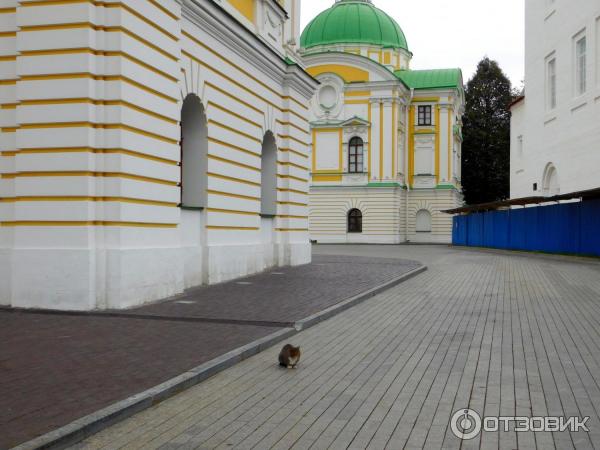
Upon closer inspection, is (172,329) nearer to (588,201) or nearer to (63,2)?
(63,2)

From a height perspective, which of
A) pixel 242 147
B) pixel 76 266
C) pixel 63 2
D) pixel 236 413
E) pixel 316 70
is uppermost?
pixel 316 70

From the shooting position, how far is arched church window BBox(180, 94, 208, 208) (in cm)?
1446

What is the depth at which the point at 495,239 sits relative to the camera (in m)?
36.9

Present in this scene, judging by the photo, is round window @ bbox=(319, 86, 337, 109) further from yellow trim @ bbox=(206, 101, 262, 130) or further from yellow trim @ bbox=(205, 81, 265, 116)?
yellow trim @ bbox=(206, 101, 262, 130)

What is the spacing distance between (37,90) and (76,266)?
2842 mm

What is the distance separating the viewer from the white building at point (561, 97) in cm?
2650

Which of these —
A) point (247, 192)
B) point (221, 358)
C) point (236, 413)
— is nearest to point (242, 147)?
point (247, 192)

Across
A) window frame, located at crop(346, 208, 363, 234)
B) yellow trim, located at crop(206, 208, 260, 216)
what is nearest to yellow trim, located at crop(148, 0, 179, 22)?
yellow trim, located at crop(206, 208, 260, 216)

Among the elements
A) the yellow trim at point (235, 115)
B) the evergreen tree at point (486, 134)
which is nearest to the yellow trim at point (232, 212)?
the yellow trim at point (235, 115)

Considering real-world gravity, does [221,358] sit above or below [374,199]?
below

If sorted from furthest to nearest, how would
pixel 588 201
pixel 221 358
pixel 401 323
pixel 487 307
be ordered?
pixel 588 201 → pixel 487 307 → pixel 401 323 → pixel 221 358

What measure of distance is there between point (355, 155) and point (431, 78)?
10287mm

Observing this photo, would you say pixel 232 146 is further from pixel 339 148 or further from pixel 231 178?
pixel 339 148

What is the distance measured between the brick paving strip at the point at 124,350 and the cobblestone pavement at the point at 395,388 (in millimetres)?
193
